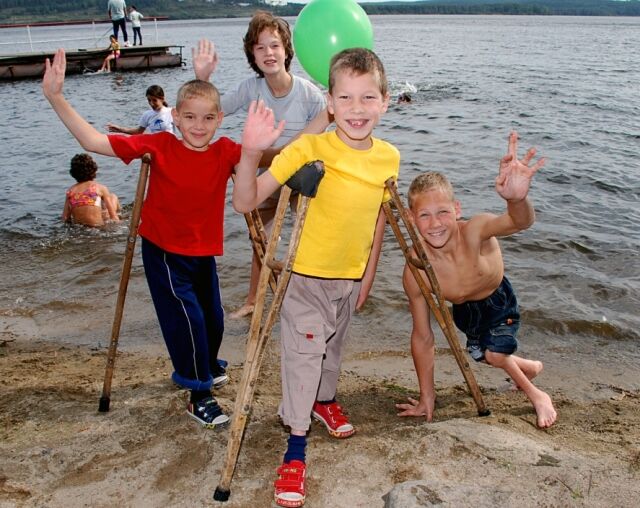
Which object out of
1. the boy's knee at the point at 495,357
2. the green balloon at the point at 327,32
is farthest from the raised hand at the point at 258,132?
the boy's knee at the point at 495,357

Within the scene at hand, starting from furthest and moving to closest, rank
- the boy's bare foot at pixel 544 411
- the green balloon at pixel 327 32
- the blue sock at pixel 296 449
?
1. the green balloon at pixel 327 32
2. the boy's bare foot at pixel 544 411
3. the blue sock at pixel 296 449

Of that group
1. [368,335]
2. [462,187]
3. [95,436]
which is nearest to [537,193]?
[462,187]

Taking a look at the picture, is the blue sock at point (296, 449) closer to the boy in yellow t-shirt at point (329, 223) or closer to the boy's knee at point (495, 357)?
the boy in yellow t-shirt at point (329, 223)

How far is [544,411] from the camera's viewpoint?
14.2 ft

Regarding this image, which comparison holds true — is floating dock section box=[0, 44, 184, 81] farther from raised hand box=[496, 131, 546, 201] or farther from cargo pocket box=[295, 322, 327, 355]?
raised hand box=[496, 131, 546, 201]

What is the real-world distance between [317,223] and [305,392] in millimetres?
939

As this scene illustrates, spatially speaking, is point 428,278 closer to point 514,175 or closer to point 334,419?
point 514,175

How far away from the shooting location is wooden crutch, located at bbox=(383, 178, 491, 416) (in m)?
3.74

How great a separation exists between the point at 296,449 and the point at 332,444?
0.44m

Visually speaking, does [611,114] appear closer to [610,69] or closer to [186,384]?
[610,69]

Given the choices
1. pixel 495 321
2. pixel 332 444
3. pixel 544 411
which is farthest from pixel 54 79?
pixel 544 411

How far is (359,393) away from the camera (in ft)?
15.9

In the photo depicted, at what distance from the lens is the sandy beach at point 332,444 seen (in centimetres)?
329

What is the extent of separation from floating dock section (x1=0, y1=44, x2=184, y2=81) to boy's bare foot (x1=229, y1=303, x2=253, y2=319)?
2651 centimetres
